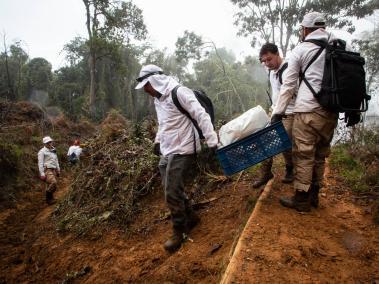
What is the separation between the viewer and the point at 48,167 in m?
8.35

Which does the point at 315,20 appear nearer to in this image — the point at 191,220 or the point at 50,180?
the point at 191,220

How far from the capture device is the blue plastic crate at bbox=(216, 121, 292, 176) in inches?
132

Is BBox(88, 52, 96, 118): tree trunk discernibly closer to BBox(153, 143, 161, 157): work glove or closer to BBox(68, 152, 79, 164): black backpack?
BBox(68, 152, 79, 164): black backpack

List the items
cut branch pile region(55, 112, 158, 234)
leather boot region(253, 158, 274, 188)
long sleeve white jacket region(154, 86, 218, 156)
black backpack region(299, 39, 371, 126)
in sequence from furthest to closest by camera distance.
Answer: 1. cut branch pile region(55, 112, 158, 234)
2. leather boot region(253, 158, 274, 188)
3. long sleeve white jacket region(154, 86, 218, 156)
4. black backpack region(299, 39, 371, 126)

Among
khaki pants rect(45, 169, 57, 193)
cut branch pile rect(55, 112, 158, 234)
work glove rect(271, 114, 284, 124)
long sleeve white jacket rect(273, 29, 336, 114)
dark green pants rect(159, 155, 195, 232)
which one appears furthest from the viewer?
khaki pants rect(45, 169, 57, 193)

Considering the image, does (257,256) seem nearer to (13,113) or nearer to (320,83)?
(320,83)

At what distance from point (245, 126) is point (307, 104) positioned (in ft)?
2.21

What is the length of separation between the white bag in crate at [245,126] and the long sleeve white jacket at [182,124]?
15cm

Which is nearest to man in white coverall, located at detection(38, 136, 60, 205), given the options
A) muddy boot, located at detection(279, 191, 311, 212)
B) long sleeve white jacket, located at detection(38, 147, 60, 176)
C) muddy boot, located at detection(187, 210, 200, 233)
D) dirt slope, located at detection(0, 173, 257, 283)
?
long sleeve white jacket, located at detection(38, 147, 60, 176)

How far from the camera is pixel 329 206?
3.93 metres

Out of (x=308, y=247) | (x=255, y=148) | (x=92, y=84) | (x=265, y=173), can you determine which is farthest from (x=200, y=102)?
(x=92, y=84)

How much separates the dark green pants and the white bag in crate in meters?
0.52

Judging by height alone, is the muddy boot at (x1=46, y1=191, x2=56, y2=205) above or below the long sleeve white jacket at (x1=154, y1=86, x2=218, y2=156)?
below

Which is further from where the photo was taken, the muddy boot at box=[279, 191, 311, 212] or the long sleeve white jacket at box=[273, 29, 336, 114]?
the muddy boot at box=[279, 191, 311, 212]
